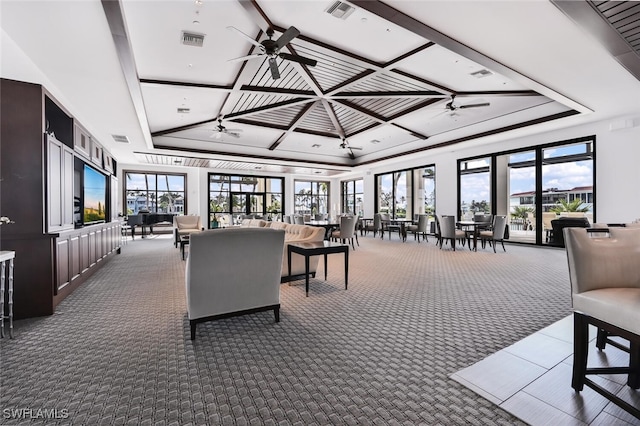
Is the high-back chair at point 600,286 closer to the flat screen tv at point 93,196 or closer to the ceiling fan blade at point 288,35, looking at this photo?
the ceiling fan blade at point 288,35

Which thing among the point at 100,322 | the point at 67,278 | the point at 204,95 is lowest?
the point at 100,322

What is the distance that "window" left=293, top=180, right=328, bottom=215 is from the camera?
704 inches

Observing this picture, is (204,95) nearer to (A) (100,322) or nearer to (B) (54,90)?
(B) (54,90)

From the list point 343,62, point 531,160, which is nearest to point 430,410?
point 343,62

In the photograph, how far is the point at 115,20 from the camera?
302cm

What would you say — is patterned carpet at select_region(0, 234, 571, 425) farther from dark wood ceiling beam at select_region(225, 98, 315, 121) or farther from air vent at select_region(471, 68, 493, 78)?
dark wood ceiling beam at select_region(225, 98, 315, 121)

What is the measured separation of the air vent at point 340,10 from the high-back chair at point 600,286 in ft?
12.1

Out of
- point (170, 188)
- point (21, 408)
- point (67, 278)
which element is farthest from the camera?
point (170, 188)

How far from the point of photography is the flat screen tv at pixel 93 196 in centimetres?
527

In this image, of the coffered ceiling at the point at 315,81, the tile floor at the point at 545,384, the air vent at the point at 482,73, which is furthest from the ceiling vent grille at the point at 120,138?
the tile floor at the point at 545,384

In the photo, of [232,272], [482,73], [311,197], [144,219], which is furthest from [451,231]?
[144,219]

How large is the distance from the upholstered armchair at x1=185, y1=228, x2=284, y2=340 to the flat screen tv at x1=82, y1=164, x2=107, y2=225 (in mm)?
3800

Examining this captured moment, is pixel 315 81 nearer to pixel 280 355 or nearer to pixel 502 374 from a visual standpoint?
pixel 280 355

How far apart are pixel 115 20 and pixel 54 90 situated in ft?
7.97
